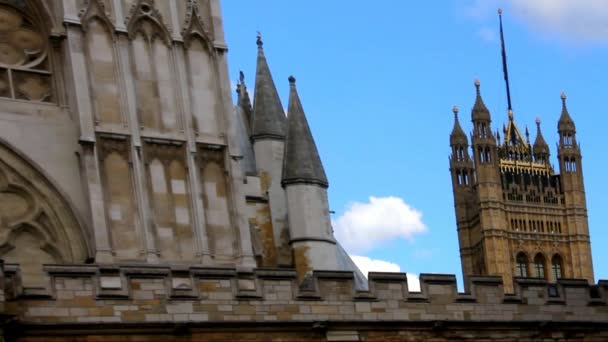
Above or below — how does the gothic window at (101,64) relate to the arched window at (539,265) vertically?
below

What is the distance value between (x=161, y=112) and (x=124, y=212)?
204 cm

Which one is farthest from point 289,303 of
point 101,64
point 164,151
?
point 101,64

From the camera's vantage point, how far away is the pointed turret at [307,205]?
28906 millimetres

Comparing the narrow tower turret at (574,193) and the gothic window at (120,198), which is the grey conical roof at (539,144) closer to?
the narrow tower turret at (574,193)

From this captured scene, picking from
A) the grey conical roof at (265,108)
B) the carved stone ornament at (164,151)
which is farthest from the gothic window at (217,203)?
the grey conical roof at (265,108)

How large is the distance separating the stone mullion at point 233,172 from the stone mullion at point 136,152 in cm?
162

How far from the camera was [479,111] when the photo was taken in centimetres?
13188

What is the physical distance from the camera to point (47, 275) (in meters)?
16.4

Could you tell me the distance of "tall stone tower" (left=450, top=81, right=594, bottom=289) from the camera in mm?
130125

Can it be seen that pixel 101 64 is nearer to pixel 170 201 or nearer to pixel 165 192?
pixel 165 192

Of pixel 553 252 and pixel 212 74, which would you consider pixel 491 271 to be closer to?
pixel 553 252

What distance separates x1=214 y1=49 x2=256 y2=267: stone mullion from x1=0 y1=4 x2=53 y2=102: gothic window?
9.53ft

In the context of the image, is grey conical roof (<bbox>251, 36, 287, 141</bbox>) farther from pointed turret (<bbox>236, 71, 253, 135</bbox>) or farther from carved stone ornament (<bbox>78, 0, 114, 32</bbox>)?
carved stone ornament (<bbox>78, 0, 114, 32</bbox>)

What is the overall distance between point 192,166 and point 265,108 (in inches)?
377
